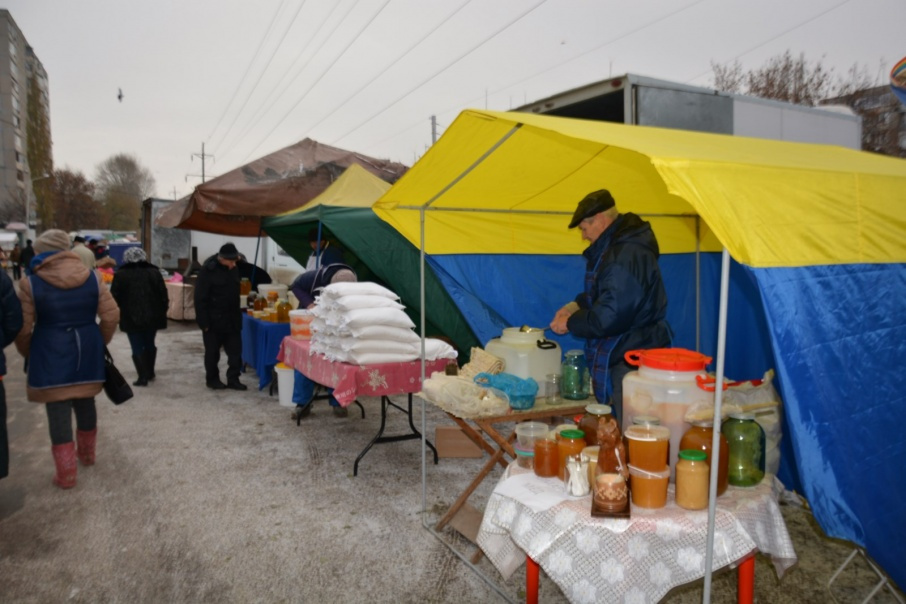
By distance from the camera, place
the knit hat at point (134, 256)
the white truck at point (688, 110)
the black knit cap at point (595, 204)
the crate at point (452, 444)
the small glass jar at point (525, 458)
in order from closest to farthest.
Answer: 1. the small glass jar at point (525, 458)
2. the black knit cap at point (595, 204)
3. the crate at point (452, 444)
4. the white truck at point (688, 110)
5. the knit hat at point (134, 256)

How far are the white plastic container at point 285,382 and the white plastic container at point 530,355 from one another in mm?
3358

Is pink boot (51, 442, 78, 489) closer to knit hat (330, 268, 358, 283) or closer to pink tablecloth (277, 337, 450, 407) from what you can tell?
pink tablecloth (277, 337, 450, 407)

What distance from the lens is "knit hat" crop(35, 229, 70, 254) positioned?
4539mm

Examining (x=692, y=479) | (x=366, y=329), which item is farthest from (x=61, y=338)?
(x=692, y=479)

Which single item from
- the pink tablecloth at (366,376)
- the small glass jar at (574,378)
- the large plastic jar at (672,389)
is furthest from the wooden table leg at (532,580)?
the pink tablecloth at (366,376)

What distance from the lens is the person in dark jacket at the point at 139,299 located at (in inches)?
302

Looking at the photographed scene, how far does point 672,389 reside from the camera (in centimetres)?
246

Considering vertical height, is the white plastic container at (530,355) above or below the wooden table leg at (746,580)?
above

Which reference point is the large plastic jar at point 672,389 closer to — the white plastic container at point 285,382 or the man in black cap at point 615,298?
the man in black cap at point 615,298

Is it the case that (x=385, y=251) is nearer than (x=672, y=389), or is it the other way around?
(x=672, y=389)

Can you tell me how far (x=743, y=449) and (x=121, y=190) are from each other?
2961 inches

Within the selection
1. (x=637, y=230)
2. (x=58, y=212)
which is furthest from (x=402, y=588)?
(x=58, y=212)

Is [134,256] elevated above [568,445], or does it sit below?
above

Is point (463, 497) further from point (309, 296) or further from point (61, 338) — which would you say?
point (309, 296)
